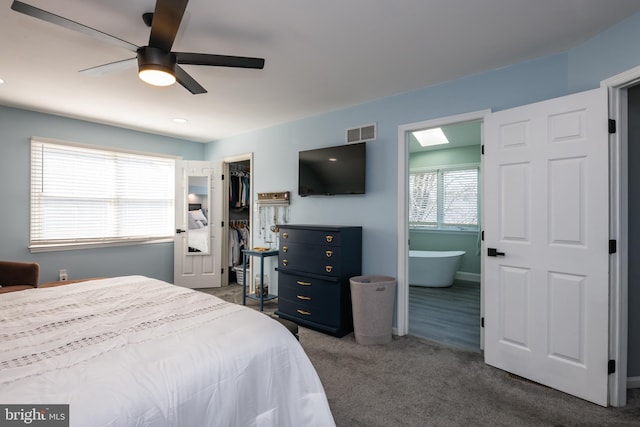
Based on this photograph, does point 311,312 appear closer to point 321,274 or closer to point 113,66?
point 321,274

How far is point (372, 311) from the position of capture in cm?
302

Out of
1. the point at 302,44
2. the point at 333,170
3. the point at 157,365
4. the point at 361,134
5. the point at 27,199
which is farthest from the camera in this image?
the point at 27,199

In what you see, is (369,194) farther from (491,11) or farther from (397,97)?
(491,11)

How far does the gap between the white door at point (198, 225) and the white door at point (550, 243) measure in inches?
161

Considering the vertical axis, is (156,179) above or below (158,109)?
below

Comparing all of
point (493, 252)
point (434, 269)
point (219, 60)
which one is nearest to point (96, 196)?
point (219, 60)

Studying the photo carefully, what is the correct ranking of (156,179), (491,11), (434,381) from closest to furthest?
1. (491,11)
2. (434,381)
3. (156,179)

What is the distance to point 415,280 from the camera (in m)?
5.39

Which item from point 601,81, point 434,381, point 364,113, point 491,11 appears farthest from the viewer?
point 364,113

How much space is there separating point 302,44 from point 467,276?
4.81 metres

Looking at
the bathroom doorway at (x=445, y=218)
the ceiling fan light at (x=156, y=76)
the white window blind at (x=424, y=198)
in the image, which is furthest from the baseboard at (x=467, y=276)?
the ceiling fan light at (x=156, y=76)

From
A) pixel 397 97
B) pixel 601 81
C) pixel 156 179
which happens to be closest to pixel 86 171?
pixel 156 179

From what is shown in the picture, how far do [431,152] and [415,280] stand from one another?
2.46m

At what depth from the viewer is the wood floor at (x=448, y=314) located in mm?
3188
